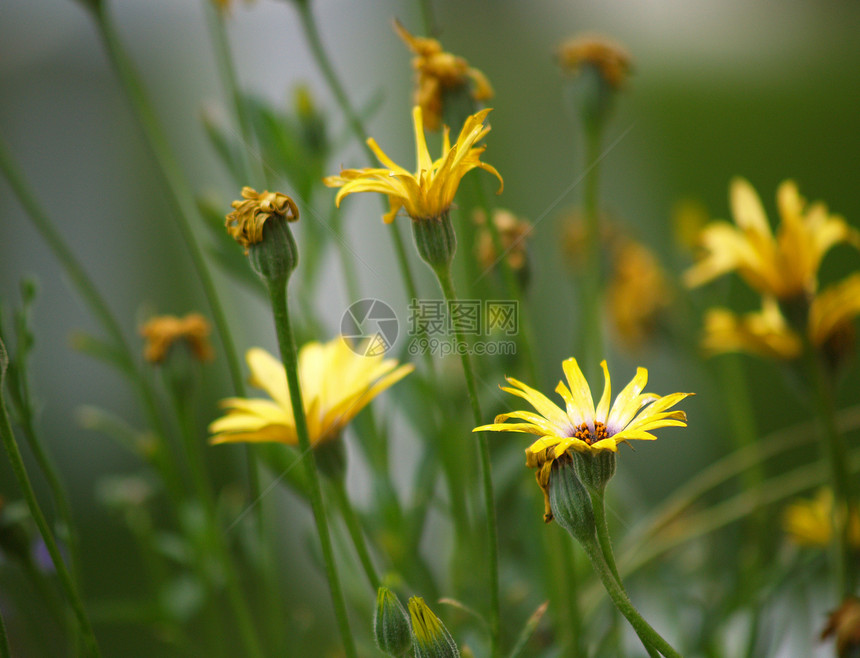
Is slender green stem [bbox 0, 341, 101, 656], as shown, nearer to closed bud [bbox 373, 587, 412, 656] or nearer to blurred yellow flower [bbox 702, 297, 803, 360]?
closed bud [bbox 373, 587, 412, 656]

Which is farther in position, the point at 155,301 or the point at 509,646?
the point at 155,301

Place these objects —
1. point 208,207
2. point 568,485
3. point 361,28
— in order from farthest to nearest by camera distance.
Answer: point 361,28, point 208,207, point 568,485

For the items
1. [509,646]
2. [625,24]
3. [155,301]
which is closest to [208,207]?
[509,646]

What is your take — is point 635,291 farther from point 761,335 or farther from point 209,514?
point 209,514


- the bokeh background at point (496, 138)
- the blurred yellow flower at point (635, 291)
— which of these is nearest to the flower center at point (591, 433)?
the blurred yellow flower at point (635, 291)

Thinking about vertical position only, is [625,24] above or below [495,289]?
above

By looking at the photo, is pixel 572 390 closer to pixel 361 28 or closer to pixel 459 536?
pixel 459 536

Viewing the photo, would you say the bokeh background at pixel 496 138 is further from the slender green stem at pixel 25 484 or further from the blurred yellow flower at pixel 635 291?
the slender green stem at pixel 25 484
